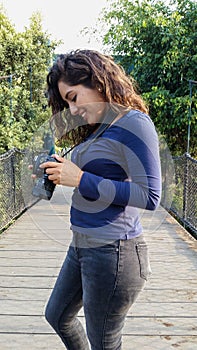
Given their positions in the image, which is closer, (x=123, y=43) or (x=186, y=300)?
(x=186, y=300)

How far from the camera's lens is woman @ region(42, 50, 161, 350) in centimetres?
114

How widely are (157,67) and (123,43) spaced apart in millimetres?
672

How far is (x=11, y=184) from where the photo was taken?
5355mm

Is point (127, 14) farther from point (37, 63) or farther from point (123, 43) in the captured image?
point (37, 63)

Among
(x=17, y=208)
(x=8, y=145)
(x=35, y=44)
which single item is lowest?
(x=17, y=208)

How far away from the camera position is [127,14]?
6656 mm

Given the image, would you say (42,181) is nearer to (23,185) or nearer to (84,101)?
(84,101)

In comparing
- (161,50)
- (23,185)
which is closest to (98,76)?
(23,185)

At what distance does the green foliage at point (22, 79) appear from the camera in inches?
226

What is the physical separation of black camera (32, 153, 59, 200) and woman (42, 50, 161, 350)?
1.6 inches

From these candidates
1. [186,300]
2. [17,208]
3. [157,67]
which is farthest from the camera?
[157,67]

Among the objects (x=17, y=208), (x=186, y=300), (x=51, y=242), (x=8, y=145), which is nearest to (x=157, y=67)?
(x=8, y=145)

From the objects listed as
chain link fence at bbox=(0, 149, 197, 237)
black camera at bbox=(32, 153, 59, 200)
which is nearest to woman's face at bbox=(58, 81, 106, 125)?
black camera at bbox=(32, 153, 59, 200)

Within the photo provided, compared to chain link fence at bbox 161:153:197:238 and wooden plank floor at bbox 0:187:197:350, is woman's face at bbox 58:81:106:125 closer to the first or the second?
wooden plank floor at bbox 0:187:197:350
